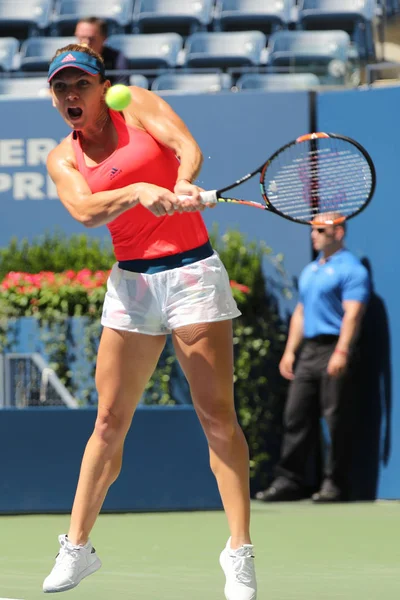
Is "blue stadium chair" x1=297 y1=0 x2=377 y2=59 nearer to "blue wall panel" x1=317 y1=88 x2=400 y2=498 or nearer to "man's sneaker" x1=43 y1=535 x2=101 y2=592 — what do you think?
"blue wall panel" x1=317 y1=88 x2=400 y2=498

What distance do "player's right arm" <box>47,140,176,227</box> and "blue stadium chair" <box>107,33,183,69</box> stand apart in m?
5.38

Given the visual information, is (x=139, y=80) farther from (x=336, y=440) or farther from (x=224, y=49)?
(x=336, y=440)

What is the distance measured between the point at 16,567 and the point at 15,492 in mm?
1823

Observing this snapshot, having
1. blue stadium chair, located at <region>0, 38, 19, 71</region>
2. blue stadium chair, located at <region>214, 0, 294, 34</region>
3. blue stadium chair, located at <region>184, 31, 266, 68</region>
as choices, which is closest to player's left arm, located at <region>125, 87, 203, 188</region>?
blue stadium chair, located at <region>184, 31, 266, 68</region>

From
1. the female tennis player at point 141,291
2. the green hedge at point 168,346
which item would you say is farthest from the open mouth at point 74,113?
the green hedge at point 168,346

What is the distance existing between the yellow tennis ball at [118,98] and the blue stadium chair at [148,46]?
5.55 meters

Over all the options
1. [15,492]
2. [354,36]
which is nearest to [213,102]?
[354,36]

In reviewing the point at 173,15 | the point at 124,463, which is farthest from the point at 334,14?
the point at 124,463

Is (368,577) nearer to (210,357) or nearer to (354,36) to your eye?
(210,357)

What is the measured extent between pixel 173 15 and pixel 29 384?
447 cm

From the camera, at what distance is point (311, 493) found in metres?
7.25

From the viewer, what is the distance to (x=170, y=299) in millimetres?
3789

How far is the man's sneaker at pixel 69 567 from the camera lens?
3766 mm

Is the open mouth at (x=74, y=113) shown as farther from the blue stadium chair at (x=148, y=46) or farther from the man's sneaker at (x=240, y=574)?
the blue stadium chair at (x=148, y=46)
